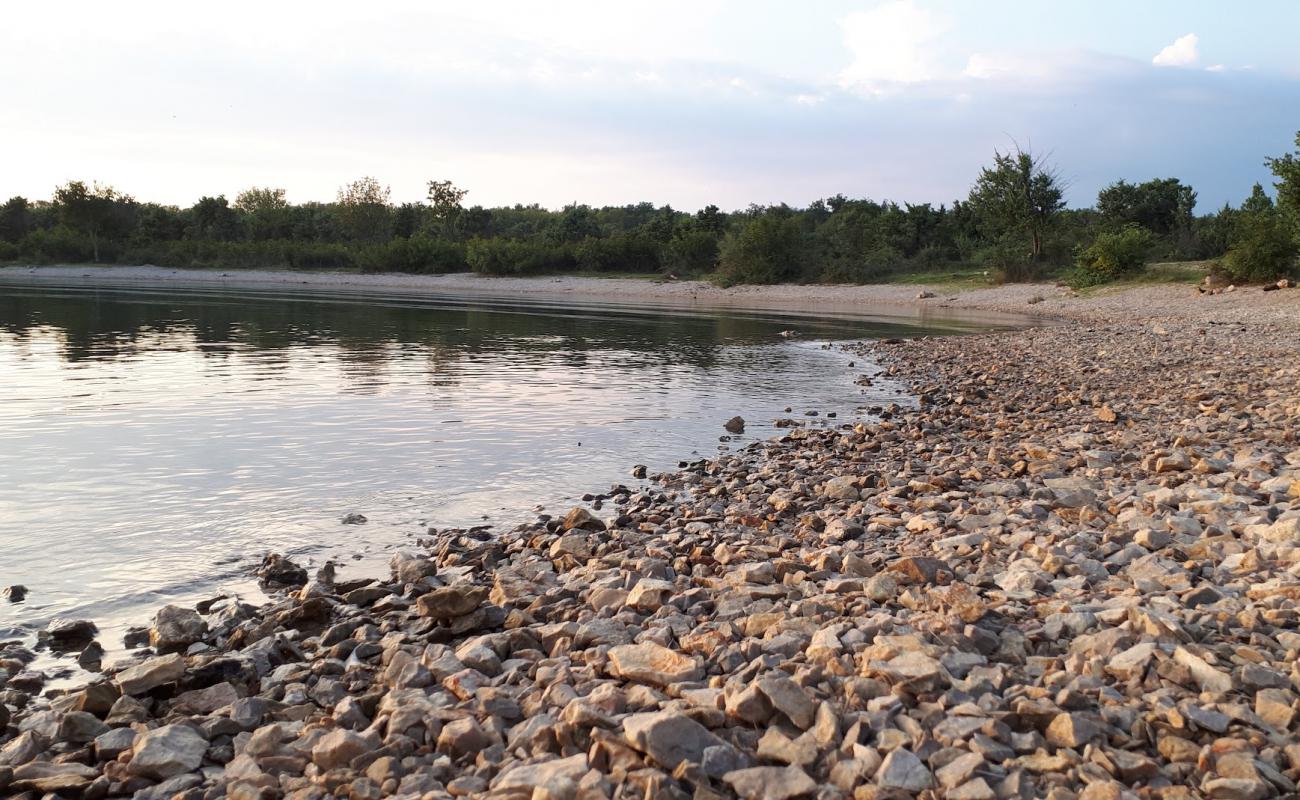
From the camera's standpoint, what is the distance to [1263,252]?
37.5 meters

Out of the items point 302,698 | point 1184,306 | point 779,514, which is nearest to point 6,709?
point 302,698

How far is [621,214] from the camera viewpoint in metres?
114

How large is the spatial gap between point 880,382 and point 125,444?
1405 centimetres

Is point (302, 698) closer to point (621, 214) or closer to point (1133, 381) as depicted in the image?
point (1133, 381)

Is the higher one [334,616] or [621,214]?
[621,214]

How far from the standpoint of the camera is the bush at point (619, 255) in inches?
3142

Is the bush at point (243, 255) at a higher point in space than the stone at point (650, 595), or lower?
higher

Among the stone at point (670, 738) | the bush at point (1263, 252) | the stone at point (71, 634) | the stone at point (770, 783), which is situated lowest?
the stone at point (71, 634)

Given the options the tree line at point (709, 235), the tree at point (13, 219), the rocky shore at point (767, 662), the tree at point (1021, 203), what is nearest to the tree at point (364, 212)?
the tree line at point (709, 235)

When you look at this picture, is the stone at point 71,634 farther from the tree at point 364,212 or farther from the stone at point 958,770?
the tree at point 364,212

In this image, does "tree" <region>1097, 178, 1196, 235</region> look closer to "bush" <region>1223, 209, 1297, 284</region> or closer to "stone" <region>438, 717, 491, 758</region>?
"bush" <region>1223, 209, 1297, 284</region>

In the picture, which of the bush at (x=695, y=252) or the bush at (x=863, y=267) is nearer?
the bush at (x=863, y=267)

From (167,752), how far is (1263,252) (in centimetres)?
4421

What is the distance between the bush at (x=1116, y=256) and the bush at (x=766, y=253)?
23501mm
